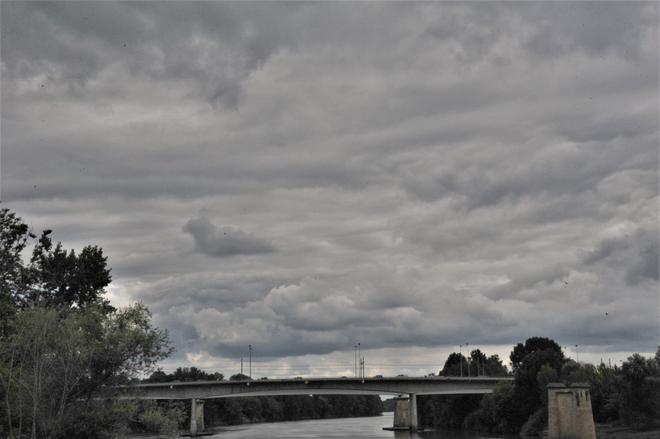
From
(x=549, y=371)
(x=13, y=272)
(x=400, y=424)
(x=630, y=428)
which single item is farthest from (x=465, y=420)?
(x=13, y=272)

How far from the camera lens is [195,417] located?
550 ft

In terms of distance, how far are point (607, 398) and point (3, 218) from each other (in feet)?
291

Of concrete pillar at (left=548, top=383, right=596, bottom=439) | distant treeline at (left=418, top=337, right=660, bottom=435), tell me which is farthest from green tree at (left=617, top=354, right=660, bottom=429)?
concrete pillar at (left=548, top=383, right=596, bottom=439)

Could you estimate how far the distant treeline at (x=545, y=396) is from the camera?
104 m

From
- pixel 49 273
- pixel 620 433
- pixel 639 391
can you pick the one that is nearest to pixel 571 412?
pixel 620 433

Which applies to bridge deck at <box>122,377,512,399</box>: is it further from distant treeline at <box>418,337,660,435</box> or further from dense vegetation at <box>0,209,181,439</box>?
dense vegetation at <box>0,209,181,439</box>

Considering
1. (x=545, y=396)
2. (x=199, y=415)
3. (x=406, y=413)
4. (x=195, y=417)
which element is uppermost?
(x=545, y=396)

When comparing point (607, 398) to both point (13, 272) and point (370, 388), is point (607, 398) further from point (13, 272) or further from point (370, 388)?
point (13, 272)

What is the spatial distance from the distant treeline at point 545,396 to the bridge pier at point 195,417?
60957 millimetres

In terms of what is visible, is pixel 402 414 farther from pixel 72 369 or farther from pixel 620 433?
pixel 72 369

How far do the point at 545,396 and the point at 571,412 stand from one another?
95.3 ft

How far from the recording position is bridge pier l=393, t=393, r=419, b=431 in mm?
175500

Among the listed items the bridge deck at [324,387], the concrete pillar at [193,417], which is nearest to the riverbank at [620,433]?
the bridge deck at [324,387]

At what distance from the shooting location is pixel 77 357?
58.8 metres
